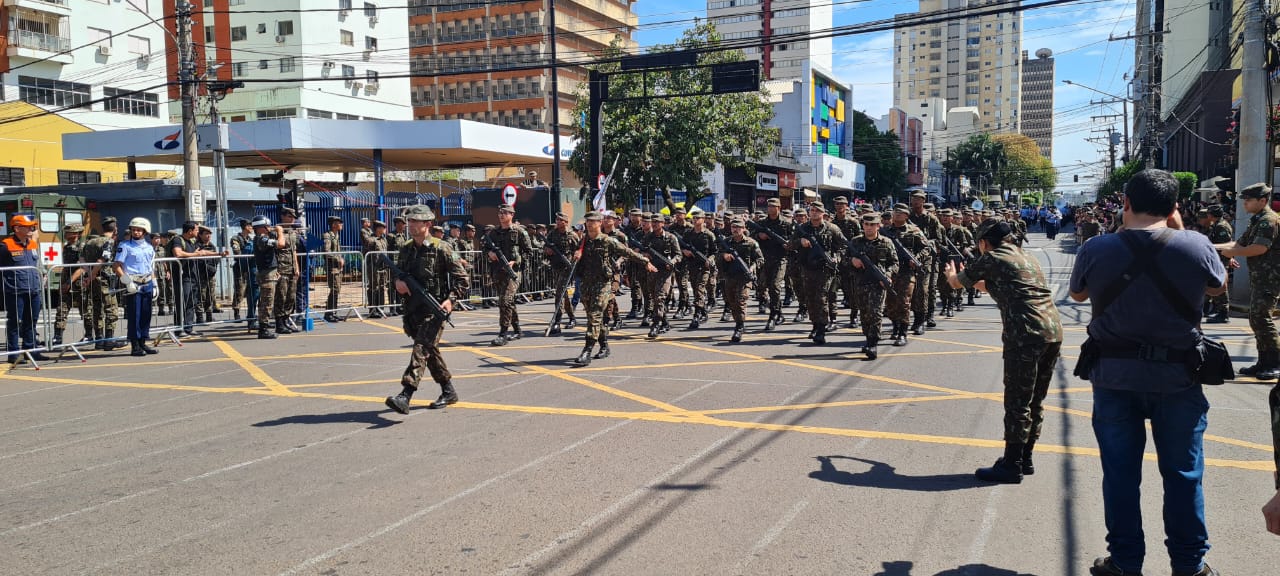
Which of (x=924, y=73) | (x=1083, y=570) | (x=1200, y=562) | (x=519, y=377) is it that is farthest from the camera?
(x=924, y=73)

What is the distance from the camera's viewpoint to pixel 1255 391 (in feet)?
26.7

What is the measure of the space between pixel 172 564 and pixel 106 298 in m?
9.48

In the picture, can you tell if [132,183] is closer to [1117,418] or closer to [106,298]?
[106,298]

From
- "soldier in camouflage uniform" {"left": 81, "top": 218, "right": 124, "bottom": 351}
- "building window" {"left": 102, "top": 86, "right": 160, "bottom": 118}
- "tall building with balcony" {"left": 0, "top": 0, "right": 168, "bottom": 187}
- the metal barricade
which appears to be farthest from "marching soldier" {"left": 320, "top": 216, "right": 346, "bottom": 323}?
"building window" {"left": 102, "top": 86, "right": 160, "bottom": 118}

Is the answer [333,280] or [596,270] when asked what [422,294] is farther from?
Result: [333,280]

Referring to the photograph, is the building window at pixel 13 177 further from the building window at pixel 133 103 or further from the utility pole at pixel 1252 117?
the utility pole at pixel 1252 117

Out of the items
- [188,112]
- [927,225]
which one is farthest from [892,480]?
[188,112]

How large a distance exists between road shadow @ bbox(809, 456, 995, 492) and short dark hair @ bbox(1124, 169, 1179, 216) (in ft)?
7.02

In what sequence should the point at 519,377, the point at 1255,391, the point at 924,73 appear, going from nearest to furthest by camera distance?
the point at 1255,391 < the point at 519,377 < the point at 924,73

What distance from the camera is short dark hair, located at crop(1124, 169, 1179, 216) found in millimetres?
3871

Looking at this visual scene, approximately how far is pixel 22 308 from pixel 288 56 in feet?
171

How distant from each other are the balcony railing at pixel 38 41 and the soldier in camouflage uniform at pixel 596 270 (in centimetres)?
4892

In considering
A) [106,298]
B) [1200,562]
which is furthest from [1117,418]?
[106,298]

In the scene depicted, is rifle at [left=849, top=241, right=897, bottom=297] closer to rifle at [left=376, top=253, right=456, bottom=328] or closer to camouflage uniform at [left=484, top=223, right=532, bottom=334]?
camouflage uniform at [left=484, top=223, right=532, bottom=334]
